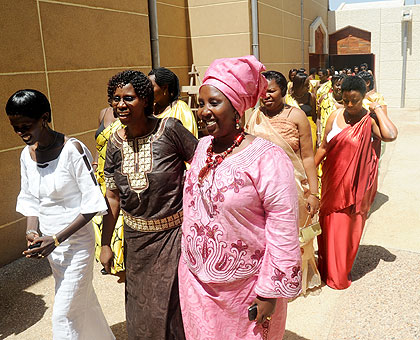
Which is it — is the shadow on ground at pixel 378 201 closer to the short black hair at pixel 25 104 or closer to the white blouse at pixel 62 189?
the white blouse at pixel 62 189

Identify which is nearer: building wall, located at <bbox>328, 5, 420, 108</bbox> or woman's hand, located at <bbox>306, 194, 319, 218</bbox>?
woman's hand, located at <bbox>306, 194, 319, 218</bbox>

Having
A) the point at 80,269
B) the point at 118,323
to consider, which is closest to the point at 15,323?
the point at 118,323

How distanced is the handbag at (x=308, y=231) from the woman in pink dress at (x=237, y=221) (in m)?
1.73

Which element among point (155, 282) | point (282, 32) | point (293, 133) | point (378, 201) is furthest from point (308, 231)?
point (282, 32)

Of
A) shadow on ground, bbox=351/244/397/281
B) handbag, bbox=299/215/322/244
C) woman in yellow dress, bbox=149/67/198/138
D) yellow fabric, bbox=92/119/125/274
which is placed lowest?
shadow on ground, bbox=351/244/397/281

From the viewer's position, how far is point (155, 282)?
255cm

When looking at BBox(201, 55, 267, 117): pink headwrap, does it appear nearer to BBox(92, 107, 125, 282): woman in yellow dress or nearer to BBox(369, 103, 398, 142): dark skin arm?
BBox(92, 107, 125, 282): woman in yellow dress

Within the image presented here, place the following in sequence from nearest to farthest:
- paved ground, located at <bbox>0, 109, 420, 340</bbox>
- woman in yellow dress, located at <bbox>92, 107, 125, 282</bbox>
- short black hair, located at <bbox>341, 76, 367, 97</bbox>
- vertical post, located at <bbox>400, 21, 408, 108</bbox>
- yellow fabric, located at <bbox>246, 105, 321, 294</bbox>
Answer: woman in yellow dress, located at <bbox>92, 107, 125, 282</bbox>, paved ground, located at <bbox>0, 109, 420, 340</bbox>, yellow fabric, located at <bbox>246, 105, 321, 294</bbox>, short black hair, located at <bbox>341, 76, 367, 97</bbox>, vertical post, located at <bbox>400, 21, 408, 108</bbox>

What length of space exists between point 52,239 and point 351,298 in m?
2.57

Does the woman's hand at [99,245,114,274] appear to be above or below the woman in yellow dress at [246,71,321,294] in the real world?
below

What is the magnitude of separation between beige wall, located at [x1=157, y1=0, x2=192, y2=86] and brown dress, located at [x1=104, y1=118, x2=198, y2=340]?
7938 mm

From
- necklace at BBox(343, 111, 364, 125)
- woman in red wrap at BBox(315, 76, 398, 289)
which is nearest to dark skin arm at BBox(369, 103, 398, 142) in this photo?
woman in red wrap at BBox(315, 76, 398, 289)

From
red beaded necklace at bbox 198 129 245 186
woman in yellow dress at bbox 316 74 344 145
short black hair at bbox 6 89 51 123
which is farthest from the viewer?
woman in yellow dress at bbox 316 74 344 145

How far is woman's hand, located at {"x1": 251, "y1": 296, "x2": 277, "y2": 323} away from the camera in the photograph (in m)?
1.93
